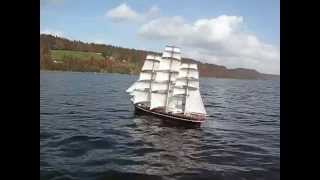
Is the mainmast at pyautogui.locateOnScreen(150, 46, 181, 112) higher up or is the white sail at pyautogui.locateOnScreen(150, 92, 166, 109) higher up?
the mainmast at pyautogui.locateOnScreen(150, 46, 181, 112)

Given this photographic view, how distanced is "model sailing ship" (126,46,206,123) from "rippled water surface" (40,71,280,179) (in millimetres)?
426

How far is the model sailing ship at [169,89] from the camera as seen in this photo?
40.7ft

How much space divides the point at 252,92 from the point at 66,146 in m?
10.3

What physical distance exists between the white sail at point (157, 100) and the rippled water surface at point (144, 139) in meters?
0.51

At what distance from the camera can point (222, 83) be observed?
20.3 meters

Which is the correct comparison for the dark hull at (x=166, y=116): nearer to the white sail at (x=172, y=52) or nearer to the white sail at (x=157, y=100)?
the white sail at (x=157, y=100)

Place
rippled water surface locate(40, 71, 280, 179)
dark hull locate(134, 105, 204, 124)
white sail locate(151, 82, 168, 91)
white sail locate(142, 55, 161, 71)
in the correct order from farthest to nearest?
white sail locate(142, 55, 161, 71)
white sail locate(151, 82, 168, 91)
dark hull locate(134, 105, 204, 124)
rippled water surface locate(40, 71, 280, 179)

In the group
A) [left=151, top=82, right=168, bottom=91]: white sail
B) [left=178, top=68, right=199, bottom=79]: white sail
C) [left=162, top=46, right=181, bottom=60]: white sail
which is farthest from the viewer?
[left=162, top=46, right=181, bottom=60]: white sail

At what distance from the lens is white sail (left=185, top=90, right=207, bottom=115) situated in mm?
12289

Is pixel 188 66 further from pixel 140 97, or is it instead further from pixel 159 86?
pixel 140 97

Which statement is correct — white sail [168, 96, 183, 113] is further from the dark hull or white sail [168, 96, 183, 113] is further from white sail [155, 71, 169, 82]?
white sail [155, 71, 169, 82]

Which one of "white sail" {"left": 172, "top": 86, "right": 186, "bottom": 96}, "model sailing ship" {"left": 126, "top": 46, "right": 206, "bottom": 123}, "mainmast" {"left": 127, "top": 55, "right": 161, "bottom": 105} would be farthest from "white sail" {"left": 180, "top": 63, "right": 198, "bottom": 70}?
"mainmast" {"left": 127, "top": 55, "right": 161, "bottom": 105}

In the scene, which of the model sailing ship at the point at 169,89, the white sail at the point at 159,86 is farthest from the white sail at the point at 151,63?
the white sail at the point at 159,86
